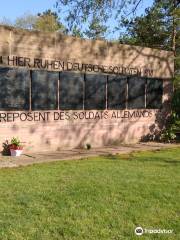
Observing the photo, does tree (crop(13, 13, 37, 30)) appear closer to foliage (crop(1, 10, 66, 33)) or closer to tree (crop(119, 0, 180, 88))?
foliage (crop(1, 10, 66, 33))

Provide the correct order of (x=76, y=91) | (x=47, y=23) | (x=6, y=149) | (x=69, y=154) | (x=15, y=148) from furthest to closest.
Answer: (x=47, y=23) < (x=76, y=91) < (x=69, y=154) < (x=6, y=149) < (x=15, y=148)

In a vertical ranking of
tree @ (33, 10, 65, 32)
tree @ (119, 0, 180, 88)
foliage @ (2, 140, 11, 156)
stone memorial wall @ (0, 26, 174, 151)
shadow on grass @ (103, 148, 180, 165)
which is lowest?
shadow on grass @ (103, 148, 180, 165)

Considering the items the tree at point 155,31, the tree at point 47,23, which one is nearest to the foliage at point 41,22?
the tree at point 47,23

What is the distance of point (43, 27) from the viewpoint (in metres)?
43.2

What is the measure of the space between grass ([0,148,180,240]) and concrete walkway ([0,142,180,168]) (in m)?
0.69

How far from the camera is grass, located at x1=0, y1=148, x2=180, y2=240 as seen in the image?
5.65 metres

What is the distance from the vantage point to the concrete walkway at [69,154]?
10.9 m

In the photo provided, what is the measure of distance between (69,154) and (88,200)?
544 centimetres

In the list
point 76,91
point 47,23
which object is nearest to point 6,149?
point 76,91

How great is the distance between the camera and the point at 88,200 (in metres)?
7.00

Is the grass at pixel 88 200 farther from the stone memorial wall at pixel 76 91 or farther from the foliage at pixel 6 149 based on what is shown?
the stone memorial wall at pixel 76 91

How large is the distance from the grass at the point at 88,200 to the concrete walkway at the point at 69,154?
27.0 inches

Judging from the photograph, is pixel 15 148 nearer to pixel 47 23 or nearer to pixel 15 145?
pixel 15 145

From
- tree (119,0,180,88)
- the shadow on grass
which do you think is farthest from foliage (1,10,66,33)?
the shadow on grass
